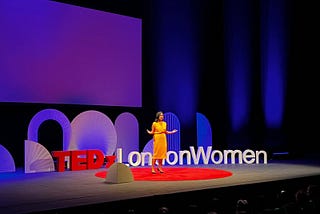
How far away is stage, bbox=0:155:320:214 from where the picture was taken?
186 inches

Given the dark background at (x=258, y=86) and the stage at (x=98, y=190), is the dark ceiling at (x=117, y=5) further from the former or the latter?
the stage at (x=98, y=190)

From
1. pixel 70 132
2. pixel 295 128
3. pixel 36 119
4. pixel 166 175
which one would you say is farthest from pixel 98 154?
pixel 295 128

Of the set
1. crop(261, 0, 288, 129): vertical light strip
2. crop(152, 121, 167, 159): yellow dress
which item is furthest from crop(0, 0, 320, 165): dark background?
crop(152, 121, 167, 159): yellow dress

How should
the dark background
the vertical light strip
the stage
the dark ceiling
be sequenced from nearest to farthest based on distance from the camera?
the stage
the dark ceiling
the dark background
the vertical light strip

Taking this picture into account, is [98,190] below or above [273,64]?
below

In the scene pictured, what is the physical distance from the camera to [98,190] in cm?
586

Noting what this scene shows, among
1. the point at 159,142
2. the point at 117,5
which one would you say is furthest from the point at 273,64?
the point at 159,142

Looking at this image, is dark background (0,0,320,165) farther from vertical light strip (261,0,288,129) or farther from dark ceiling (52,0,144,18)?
dark ceiling (52,0,144,18)

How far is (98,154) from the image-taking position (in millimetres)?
9477

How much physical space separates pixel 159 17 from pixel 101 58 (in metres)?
2.48

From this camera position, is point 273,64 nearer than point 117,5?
No

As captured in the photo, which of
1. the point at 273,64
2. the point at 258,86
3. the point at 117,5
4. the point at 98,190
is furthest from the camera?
the point at 258,86

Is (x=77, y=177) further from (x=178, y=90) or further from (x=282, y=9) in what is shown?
(x=282, y=9)

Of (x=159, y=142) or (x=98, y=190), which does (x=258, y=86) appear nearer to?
(x=159, y=142)
